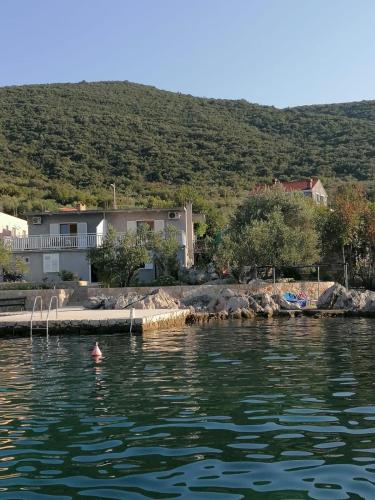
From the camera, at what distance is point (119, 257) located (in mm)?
39469

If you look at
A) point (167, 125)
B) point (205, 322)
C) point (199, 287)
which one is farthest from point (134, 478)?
point (167, 125)

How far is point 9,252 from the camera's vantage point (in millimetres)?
41031

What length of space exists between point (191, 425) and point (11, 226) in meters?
49.1

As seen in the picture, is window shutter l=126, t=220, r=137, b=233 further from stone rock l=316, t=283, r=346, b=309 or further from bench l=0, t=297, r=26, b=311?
stone rock l=316, t=283, r=346, b=309

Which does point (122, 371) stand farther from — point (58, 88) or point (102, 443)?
point (58, 88)

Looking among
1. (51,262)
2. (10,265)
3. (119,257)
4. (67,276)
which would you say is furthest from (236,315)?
(10,265)

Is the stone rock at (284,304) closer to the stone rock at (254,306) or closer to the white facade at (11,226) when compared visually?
the stone rock at (254,306)

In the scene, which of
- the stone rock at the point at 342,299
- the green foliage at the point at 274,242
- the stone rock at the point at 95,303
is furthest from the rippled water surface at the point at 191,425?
the green foliage at the point at 274,242

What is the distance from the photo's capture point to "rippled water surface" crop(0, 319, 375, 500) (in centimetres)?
708

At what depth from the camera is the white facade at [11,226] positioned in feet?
176

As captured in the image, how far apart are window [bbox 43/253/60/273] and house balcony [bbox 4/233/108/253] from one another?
0.53 m

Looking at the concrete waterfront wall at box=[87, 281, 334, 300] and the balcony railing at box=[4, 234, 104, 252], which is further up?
the balcony railing at box=[4, 234, 104, 252]

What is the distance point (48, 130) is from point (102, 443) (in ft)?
316

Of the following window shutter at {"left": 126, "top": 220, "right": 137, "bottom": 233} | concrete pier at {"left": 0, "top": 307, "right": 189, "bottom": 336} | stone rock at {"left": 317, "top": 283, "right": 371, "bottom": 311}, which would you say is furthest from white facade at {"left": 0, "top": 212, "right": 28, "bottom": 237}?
stone rock at {"left": 317, "top": 283, "right": 371, "bottom": 311}
